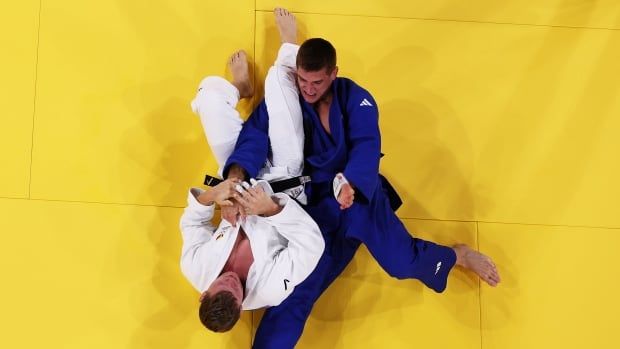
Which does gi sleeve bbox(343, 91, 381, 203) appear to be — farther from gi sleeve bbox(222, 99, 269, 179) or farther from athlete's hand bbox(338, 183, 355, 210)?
gi sleeve bbox(222, 99, 269, 179)

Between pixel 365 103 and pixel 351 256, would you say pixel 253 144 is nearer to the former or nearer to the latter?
pixel 365 103

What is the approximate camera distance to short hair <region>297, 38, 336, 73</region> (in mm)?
1824

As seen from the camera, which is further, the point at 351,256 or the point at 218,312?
the point at 351,256

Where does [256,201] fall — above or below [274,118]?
below

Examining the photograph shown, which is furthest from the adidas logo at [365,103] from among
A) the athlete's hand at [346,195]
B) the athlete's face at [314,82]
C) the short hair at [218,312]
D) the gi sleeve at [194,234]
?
the short hair at [218,312]

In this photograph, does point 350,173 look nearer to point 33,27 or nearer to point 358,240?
point 358,240

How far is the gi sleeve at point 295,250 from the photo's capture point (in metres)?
Answer: 1.92

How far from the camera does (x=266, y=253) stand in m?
1.95

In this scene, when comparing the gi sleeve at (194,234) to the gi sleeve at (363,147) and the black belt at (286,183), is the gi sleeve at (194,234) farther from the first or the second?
the gi sleeve at (363,147)

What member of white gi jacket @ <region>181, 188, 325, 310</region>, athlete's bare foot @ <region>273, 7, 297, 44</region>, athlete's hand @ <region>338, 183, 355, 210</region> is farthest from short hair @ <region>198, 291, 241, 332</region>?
athlete's bare foot @ <region>273, 7, 297, 44</region>

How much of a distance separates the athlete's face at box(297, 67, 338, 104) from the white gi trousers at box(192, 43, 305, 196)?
93 millimetres

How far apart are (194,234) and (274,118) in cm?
49

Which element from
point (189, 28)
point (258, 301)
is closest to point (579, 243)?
point (258, 301)

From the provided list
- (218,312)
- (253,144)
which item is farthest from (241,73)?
(218,312)
